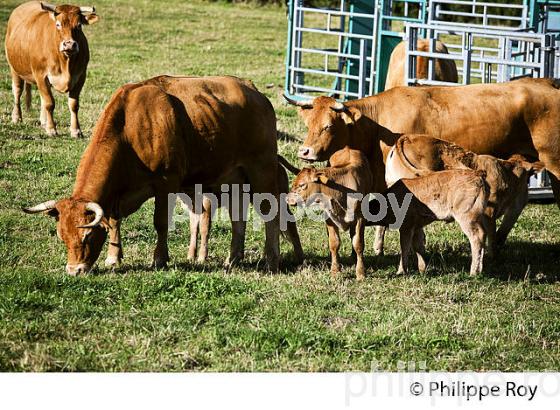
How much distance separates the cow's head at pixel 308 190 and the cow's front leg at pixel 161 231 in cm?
113

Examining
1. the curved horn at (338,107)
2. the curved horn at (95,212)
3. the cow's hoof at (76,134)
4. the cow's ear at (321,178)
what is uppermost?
the curved horn at (338,107)

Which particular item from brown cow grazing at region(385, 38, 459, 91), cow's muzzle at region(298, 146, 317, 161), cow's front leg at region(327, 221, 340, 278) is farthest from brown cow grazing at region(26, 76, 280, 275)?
brown cow grazing at region(385, 38, 459, 91)

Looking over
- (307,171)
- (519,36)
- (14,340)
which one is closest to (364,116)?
(307,171)

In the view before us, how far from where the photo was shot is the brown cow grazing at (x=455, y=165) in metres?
9.66

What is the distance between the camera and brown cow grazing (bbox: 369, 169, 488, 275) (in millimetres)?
9180

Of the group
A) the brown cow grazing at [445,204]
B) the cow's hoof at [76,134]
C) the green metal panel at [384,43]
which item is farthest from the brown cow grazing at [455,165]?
the green metal panel at [384,43]

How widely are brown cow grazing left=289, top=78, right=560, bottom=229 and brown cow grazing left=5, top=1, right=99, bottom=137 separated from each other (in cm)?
605

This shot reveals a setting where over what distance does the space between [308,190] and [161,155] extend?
4.42ft

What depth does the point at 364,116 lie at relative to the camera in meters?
10.2

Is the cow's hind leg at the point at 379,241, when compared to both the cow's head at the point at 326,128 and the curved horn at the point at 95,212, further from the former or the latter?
the curved horn at the point at 95,212

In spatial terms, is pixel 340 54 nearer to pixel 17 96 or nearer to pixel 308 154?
pixel 17 96

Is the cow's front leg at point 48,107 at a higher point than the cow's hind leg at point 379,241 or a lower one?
higher

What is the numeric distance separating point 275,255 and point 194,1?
29.8 m

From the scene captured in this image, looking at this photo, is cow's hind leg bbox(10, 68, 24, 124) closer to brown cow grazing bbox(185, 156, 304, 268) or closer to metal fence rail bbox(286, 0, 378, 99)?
metal fence rail bbox(286, 0, 378, 99)
